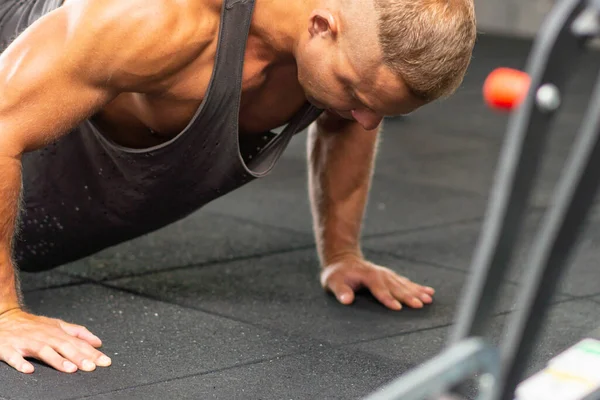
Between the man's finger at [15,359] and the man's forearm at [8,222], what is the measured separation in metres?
0.08

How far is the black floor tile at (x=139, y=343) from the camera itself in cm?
162

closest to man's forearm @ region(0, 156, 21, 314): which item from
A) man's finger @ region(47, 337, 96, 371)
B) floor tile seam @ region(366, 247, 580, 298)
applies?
man's finger @ region(47, 337, 96, 371)

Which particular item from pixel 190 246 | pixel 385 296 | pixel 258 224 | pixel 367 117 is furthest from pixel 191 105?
pixel 258 224

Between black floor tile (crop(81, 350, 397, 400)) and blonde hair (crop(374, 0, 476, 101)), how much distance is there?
0.53 m

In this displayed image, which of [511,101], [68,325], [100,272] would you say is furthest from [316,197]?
[511,101]

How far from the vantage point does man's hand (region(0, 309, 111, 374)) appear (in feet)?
5.42

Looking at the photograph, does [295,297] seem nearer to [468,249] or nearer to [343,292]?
[343,292]

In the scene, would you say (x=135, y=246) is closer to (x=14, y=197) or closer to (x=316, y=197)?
(x=316, y=197)

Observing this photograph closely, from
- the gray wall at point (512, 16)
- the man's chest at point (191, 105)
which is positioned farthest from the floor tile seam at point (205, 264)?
the gray wall at point (512, 16)

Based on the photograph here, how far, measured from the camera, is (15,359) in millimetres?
A: 1646

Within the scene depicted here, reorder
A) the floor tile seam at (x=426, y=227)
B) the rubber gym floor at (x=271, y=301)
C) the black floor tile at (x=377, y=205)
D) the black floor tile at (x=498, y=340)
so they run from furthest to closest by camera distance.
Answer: the black floor tile at (x=377, y=205) < the floor tile seam at (x=426, y=227) < the black floor tile at (x=498, y=340) < the rubber gym floor at (x=271, y=301)

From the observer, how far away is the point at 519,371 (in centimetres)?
90

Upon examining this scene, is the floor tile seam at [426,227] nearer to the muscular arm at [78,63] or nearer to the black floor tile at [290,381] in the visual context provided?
the black floor tile at [290,381]

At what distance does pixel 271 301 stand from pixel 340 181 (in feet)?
1.11
